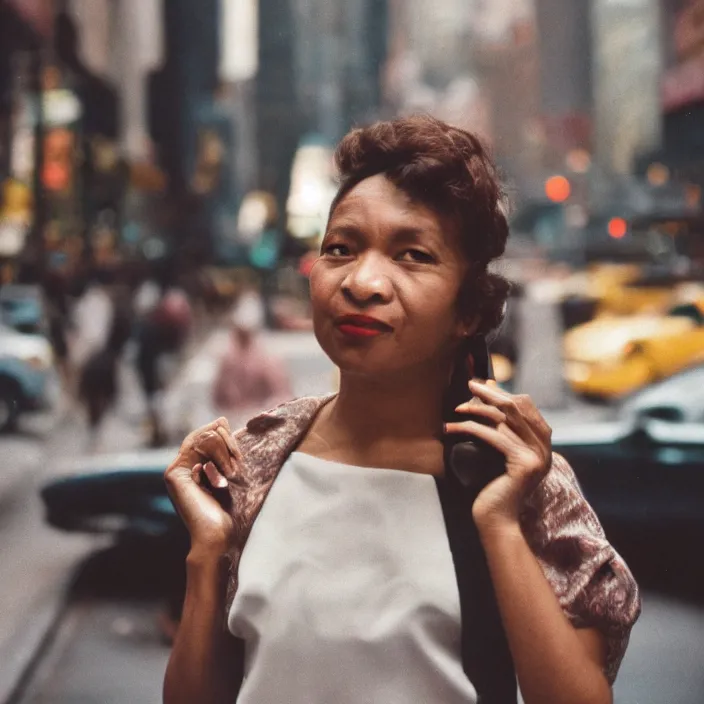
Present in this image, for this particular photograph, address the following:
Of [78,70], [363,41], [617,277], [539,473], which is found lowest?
[617,277]

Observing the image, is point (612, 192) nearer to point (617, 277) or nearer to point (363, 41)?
point (617, 277)

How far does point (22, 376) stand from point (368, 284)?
999 cm

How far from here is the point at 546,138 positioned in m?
44.6

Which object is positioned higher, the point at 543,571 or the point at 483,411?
the point at 483,411

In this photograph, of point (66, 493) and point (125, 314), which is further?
point (125, 314)

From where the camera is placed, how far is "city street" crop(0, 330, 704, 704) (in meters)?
3.32

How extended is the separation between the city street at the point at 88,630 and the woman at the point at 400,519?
132 centimetres

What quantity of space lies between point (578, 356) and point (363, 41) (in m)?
65.8

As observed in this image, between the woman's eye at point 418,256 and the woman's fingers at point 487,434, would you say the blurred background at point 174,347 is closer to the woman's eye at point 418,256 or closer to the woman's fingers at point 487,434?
the woman's eye at point 418,256

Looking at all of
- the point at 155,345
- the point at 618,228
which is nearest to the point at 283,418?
the point at 155,345

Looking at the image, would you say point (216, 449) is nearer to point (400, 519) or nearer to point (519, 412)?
point (400, 519)

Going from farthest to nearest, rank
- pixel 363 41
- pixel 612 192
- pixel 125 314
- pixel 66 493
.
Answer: pixel 363 41 → pixel 612 192 → pixel 125 314 → pixel 66 493

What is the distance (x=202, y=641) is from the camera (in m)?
1.60

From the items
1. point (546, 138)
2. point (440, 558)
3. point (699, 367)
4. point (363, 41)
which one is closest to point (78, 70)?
point (699, 367)
